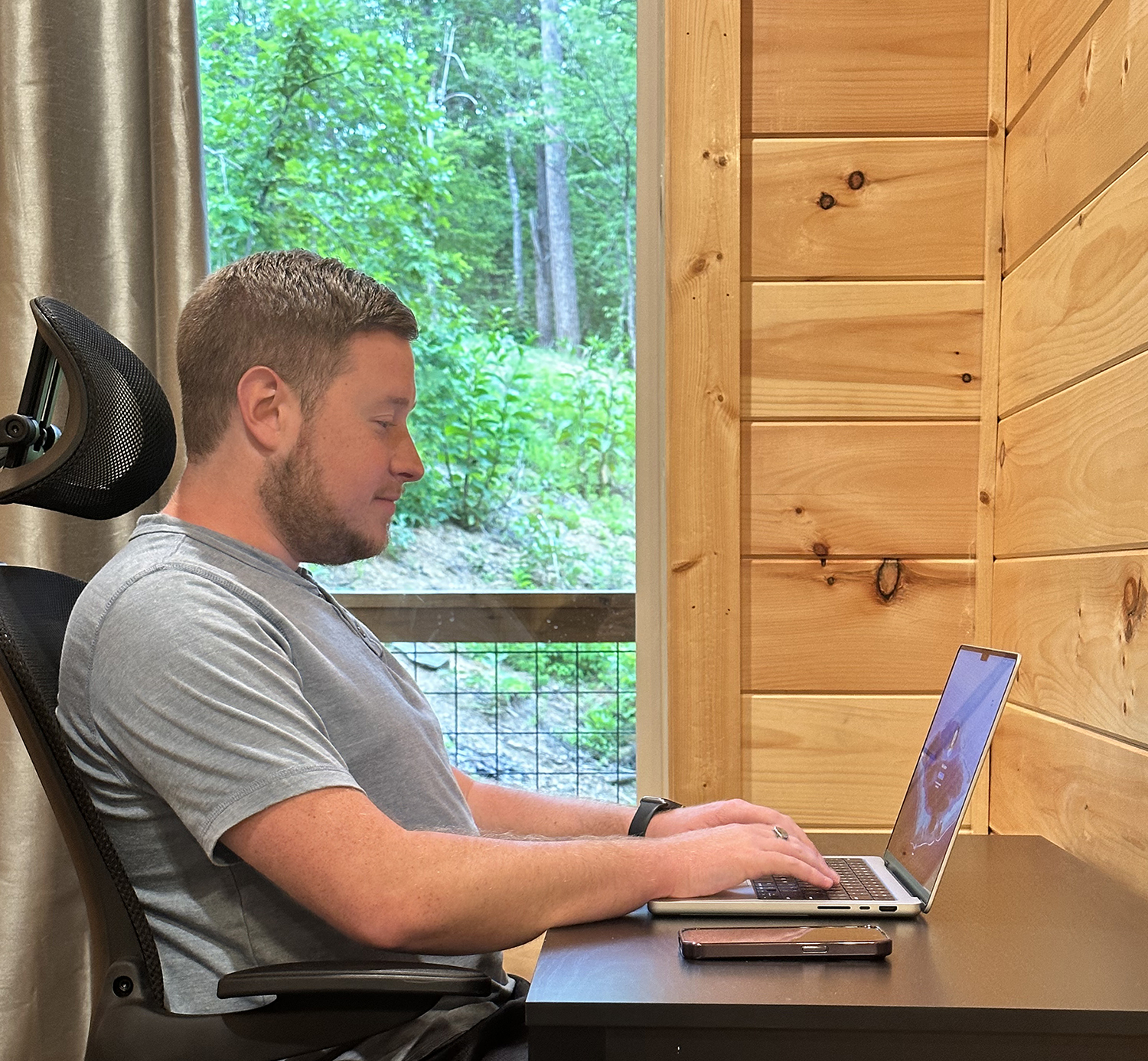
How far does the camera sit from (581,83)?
6.94 ft

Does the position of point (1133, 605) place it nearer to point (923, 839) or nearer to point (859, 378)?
point (923, 839)

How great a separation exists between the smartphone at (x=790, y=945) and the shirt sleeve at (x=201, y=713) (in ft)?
1.06

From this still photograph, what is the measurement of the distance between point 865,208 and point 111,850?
1.40 meters

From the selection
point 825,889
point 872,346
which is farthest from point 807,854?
point 872,346

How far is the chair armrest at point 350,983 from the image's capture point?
947 mm

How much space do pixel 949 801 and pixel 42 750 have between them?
2.75ft

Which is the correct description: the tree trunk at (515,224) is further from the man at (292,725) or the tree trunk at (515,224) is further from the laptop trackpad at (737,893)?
the laptop trackpad at (737,893)

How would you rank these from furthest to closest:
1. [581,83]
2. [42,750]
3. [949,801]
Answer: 1. [581,83]
2. [949,801]
3. [42,750]

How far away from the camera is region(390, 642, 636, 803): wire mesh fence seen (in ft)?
6.97

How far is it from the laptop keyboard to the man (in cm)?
2

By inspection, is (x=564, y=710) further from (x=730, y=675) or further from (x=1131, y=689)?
(x=1131, y=689)

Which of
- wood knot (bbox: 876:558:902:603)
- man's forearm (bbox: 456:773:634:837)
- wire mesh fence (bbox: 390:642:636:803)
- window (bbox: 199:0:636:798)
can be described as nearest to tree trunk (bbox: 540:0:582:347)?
window (bbox: 199:0:636:798)

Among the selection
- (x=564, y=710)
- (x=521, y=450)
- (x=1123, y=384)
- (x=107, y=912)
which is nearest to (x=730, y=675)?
(x=564, y=710)

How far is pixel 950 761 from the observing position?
4.00ft
